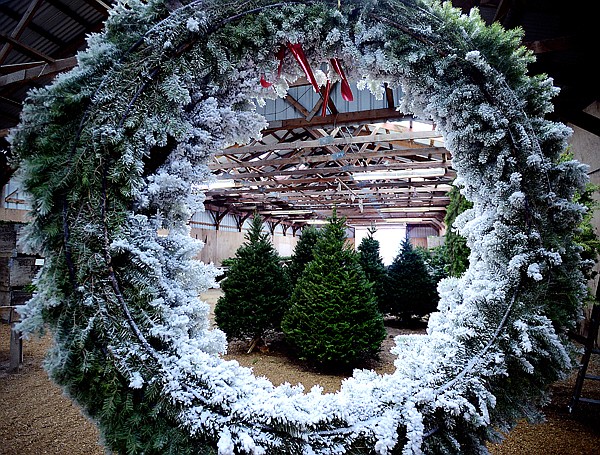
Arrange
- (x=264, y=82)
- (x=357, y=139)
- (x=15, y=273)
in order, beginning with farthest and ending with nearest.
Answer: (x=357, y=139) < (x=15, y=273) < (x=264, y=82)

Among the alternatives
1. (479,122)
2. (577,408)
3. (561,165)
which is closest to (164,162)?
(479,122)

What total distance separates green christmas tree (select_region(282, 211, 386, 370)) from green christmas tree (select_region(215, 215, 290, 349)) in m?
0.62

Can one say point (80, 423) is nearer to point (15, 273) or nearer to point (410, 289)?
point (15, 273)

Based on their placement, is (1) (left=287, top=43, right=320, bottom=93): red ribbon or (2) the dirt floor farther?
(2) the dirt floor

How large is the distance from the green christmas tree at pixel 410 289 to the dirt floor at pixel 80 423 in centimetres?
338

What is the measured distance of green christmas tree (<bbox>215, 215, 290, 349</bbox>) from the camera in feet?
18.4

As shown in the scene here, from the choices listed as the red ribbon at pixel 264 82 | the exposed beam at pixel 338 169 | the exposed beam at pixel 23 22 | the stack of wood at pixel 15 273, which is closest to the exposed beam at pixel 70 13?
the exposed beam at pixel 23 22

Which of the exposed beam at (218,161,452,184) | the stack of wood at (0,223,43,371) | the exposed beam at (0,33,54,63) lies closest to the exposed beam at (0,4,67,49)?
the exposed beam at (0,33,54,63)

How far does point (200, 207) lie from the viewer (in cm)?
131

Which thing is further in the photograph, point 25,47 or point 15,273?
point 15,273

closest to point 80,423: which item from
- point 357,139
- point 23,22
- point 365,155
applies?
point 23,22

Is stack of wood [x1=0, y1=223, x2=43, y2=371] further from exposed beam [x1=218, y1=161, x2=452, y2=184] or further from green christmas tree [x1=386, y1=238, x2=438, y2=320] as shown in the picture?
green christmas tree [x1=386, y1=238, x2=438, y2=320]

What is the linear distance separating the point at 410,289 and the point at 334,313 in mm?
4049

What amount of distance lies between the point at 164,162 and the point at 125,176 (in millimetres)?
195
